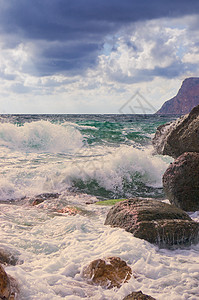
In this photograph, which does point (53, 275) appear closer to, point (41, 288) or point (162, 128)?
point (41, 288)

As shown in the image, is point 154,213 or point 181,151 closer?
point 154,213

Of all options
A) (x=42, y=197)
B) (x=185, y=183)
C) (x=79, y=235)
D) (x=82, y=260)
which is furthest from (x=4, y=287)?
(x=42, y=197)

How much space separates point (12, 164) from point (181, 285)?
952 cm

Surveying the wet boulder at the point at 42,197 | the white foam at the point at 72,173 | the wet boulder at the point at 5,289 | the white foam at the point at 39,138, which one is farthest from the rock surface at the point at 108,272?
the white foam at the point at 39,138

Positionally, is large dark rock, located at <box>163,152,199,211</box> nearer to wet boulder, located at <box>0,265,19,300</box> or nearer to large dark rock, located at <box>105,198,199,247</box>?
large dark rock, located at <box>105,198,199,247</box>

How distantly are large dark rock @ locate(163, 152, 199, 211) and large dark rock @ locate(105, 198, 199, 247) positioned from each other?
1.18 metres

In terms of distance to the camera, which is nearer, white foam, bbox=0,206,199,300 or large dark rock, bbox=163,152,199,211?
white foam, bbox=0,206,199,300

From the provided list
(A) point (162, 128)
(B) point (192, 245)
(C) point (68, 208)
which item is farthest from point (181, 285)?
(A) point (162, 128)

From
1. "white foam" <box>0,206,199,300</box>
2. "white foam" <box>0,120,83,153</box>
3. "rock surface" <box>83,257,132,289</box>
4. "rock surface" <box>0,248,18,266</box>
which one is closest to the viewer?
"white foam" <box>0,206,199,300</box>

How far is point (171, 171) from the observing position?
20.3ft

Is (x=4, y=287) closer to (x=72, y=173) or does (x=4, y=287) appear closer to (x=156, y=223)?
(x=156, y=223)

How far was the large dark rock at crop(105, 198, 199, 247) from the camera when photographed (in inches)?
157

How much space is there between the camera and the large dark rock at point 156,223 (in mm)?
3986

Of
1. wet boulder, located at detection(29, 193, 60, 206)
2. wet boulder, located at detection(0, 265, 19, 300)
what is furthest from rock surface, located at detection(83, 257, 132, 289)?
wet boulder, located at detection(29, 193, 60, 206)
